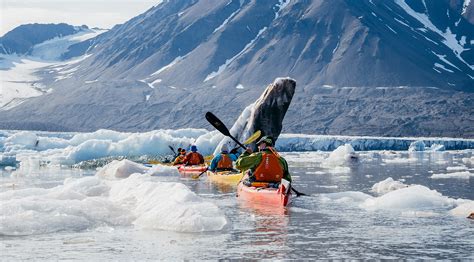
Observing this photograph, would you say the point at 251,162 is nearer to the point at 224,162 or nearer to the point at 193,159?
the point at 224,162

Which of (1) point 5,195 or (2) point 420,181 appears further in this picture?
(2) point 420,181

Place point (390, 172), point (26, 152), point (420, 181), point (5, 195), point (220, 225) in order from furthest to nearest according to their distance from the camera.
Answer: point (26, 152) < point (390, 172) < point (420, 181) < point (5, 195) < point (220, 225)

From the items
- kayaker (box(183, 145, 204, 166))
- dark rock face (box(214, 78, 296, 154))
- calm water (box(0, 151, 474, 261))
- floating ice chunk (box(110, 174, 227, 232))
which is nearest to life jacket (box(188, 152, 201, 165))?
kayaker (box(183, 145, 204, 166))

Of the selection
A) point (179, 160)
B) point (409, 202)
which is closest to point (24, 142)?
point (179, 160)

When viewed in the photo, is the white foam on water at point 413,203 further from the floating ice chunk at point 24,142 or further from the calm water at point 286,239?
the floating ice chunk at point 24,142

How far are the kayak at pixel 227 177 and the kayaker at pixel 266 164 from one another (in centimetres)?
899

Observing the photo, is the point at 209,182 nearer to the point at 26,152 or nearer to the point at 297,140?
the point at 26,152

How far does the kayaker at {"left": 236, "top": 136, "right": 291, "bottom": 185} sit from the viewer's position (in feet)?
75.3

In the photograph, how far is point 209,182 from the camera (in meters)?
34.8

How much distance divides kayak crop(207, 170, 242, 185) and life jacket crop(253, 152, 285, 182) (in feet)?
29.1

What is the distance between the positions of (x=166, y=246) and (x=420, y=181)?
24179 mm

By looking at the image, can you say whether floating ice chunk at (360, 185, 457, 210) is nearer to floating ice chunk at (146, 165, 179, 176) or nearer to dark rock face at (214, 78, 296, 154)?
floating ice chunk at (146, 165, 179, 176)

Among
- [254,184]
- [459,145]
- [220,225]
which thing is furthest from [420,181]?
[459,145]

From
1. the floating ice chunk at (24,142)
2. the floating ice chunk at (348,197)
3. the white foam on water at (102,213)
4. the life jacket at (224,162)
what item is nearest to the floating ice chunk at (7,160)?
the floating ice chunk at (24,142)
